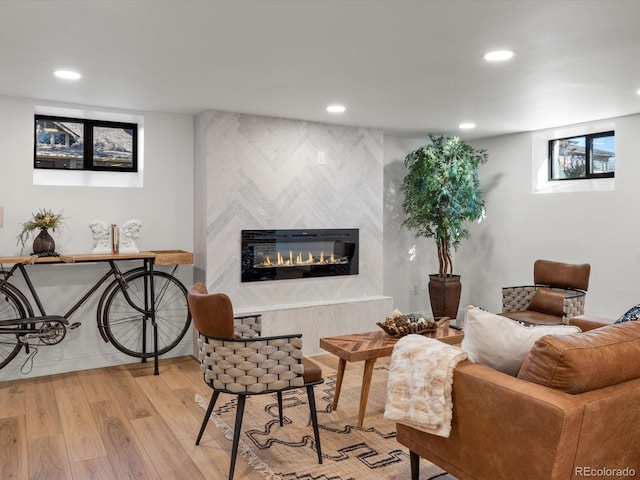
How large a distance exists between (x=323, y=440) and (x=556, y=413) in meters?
1.72

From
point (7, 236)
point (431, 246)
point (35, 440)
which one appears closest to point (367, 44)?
point (35, 440)

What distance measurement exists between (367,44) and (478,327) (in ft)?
5.52

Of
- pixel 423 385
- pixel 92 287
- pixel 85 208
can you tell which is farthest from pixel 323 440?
pixel 85 208

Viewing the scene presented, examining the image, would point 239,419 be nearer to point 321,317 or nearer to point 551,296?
point 321,317

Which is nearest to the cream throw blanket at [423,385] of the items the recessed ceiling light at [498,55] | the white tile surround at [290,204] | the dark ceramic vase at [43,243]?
the recessed ceiling light at [498,55]

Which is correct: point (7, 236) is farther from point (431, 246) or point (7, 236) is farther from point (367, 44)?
point (431, 246)

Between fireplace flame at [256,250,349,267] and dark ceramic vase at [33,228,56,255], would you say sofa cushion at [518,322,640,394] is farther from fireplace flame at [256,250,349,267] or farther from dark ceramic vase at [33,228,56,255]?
dark ceramic vase at [33,228,56,255]

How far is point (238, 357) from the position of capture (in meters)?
2.67

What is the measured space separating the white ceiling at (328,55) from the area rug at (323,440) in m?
2.35

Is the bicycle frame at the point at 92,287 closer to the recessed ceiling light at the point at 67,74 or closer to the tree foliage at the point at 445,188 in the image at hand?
the recessed ceiling light at the point at 67,74

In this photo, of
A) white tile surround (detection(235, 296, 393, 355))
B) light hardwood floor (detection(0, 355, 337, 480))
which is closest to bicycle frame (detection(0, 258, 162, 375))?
light hardwood floor (detection(0, 355, 337, 480))

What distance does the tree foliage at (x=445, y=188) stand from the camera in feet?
18.6

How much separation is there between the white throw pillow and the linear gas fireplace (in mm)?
3042

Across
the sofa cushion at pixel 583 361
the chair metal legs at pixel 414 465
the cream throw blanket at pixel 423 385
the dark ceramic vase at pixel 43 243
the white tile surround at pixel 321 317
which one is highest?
the dark ceramic vase at pixel 43 243
